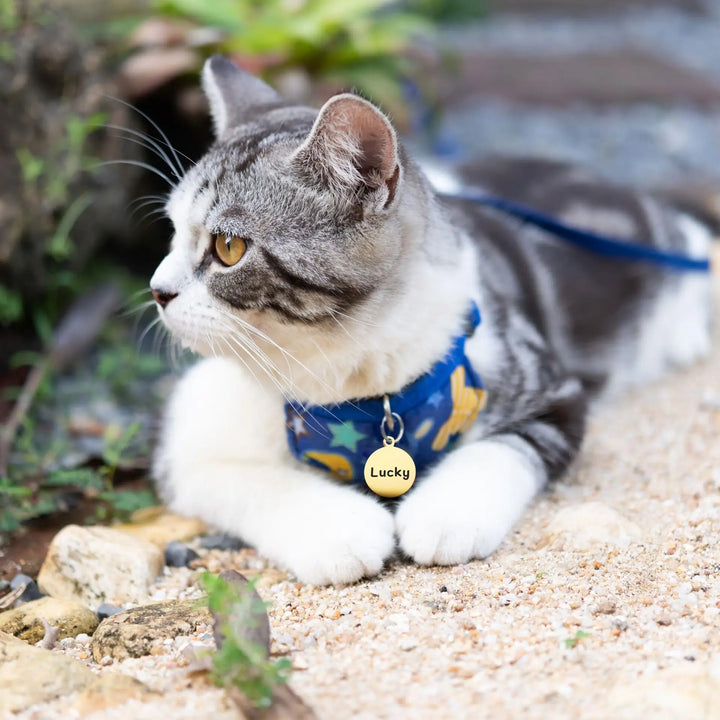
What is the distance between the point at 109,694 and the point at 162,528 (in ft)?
3.08

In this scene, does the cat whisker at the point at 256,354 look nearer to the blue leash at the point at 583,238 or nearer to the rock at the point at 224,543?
the rock at the point at 224,543

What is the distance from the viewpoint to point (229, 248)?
6.72 feet

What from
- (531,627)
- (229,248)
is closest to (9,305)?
(229,248)

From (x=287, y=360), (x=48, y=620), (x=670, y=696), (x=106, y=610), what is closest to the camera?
(x=670, y=696)

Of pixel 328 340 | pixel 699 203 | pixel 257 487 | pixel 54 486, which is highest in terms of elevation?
pixel 699 203

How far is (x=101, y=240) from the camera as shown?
433cm

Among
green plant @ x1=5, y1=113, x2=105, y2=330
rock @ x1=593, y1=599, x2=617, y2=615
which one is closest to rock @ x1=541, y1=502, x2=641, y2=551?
rock @ x1=593, y1=599, x2=617, y2=615

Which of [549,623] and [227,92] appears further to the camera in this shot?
[227,92]

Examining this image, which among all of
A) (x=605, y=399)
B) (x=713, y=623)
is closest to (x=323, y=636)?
(x=713, y=623)

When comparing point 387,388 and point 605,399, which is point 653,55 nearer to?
point 605,399

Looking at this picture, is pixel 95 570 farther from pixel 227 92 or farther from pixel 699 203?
pixel 699 203

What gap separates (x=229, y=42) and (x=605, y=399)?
300cm

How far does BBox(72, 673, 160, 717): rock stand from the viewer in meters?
1.48

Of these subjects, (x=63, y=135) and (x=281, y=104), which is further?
(x=63, y=135)
